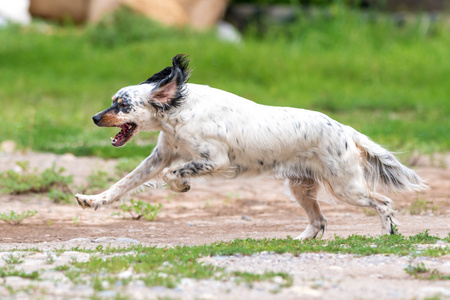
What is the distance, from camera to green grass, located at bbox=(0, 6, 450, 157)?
40.4 feet

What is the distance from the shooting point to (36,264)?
194 inches

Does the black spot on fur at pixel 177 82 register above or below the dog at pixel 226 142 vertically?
above

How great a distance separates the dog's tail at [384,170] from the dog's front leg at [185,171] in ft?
4.57

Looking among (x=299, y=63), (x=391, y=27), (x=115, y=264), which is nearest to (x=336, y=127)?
(x=115, y=264)

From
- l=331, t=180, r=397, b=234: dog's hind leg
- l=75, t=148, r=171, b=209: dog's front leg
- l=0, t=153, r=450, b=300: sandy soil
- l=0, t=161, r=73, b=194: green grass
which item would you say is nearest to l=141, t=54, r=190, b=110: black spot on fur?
l=75, t=148, r=171, b=209: dog's front leg

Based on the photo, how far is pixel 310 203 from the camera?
22.0ft

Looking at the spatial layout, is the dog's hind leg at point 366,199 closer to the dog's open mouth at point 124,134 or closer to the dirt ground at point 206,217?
the dirt ground at point 206,217

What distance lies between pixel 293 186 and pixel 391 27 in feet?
40.7

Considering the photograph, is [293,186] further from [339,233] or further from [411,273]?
[411,273]

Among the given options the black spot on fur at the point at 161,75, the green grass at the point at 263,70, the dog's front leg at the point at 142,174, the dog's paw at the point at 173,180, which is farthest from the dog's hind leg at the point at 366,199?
the green grass at the point at 263,70

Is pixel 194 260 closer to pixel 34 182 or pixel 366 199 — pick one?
pixel 366 199

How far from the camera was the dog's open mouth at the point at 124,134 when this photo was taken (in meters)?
6.12

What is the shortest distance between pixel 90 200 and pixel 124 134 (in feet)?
1.93

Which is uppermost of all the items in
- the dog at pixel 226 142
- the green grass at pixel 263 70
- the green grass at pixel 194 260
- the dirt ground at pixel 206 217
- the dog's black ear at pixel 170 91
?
the green grass at pixel 263 70
